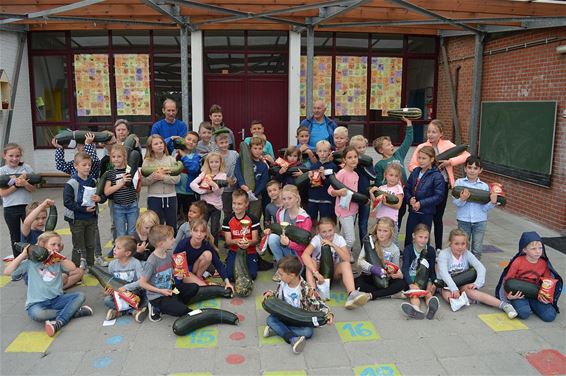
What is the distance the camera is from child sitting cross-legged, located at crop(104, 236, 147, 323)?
14.4ft

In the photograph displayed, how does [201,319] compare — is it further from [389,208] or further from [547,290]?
[547,290]

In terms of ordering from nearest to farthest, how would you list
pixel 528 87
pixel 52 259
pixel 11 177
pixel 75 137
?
pixel 52 259, pixel 11 177, pixel 75 137, pixel 528 87

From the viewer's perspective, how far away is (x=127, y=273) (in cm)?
460

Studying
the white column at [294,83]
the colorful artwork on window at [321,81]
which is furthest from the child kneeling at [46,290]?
the colorful artwork on window at [321,81]

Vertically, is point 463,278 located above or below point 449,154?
below

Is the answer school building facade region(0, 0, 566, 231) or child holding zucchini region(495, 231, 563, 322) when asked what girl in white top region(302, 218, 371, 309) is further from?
school building facade region(0, 0, 566, 231)

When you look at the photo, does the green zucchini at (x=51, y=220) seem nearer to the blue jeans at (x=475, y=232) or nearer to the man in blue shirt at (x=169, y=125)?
the man in blue shirt at (x=169, y=125)

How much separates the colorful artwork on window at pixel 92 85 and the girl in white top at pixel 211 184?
6.29m

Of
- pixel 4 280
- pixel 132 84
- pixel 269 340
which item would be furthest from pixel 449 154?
pixel 132 84

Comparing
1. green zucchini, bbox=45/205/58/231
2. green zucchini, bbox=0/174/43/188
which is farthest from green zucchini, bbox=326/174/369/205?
green zucchini, bbox=0/174/43/188

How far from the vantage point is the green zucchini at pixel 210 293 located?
4.68m

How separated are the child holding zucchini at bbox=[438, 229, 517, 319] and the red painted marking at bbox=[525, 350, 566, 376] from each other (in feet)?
2.62

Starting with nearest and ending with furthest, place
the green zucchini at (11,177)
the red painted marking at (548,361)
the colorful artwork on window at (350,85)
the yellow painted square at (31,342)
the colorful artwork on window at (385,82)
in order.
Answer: the red painted marking at (548,361) → the yellow painted square at (31,342) → the green zucchini at (11,177) → the colorful artwork on window at (350,85) → the colorful artwork on window at (385,82)

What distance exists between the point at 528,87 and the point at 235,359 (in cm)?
706
